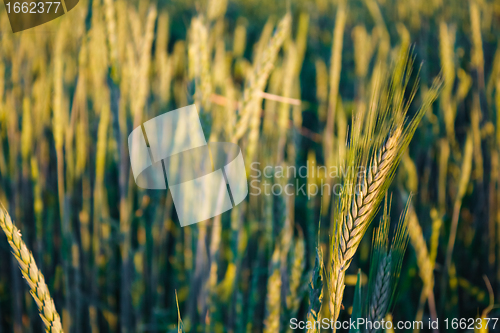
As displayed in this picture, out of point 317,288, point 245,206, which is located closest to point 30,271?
point 317,288

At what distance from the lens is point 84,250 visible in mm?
733

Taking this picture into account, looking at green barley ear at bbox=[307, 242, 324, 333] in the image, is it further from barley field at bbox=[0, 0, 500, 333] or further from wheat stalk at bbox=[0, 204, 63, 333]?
wheat stalk at bbox=[0, 204, 63, 333]

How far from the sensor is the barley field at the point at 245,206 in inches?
13.6

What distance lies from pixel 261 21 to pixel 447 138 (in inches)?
54.9

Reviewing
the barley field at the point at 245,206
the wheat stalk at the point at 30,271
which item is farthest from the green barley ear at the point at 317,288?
the wheat stalk at the point at 30,271

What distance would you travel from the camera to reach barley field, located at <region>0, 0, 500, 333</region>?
345 mm

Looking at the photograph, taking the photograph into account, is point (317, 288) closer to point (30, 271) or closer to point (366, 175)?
point (366, 175)

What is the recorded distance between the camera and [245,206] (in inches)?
30.5

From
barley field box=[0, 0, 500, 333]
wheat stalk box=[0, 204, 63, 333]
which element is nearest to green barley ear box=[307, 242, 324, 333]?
barley field box=[0, 0, 500, 333]

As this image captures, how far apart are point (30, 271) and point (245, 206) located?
1.69ft

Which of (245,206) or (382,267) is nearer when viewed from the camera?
(382,267)

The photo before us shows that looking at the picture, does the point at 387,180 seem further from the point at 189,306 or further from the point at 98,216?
the point at 98,216

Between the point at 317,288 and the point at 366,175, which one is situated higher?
the point at 366,175

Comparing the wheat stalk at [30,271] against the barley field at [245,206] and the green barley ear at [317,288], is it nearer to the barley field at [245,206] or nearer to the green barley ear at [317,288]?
the barley field at [245,206]
